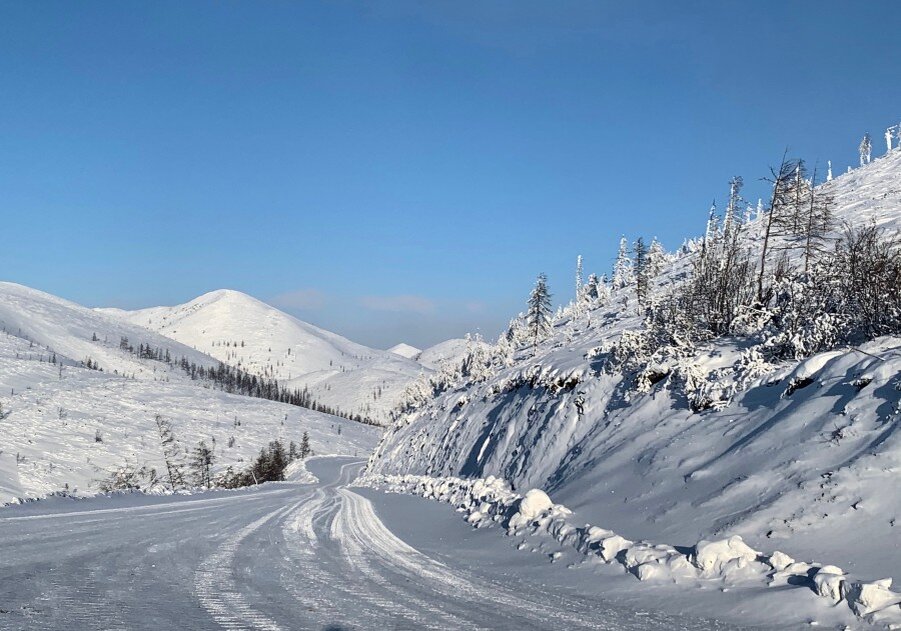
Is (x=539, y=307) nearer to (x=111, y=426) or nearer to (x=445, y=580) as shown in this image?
(x=445, y=580)

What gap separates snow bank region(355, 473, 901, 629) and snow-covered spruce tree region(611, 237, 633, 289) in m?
97.8

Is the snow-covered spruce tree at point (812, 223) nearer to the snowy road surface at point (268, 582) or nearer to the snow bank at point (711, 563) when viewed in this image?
the snow bank at point (711, 563)

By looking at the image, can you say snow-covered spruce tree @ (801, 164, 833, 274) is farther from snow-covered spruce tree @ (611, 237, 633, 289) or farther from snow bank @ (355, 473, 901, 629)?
snow-covered spruce tree @ (611, 237, 633, 289)

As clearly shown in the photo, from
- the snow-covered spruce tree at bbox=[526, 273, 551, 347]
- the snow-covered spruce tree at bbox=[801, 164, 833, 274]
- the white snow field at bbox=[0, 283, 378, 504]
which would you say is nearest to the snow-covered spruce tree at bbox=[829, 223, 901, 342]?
the snow-covered spruce tree at bbox=[801, 164, 833, 274]

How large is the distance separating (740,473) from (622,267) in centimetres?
10569

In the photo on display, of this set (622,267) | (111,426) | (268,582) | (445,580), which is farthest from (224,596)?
(111,426)

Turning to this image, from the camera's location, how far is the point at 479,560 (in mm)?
9016

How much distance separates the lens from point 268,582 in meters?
6.98

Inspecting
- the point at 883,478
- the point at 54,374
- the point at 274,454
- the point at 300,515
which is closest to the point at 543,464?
the point at 300,515

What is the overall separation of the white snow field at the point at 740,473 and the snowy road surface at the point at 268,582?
119 cm

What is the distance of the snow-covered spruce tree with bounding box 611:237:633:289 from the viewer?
106 metres

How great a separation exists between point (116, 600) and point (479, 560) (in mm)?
4986

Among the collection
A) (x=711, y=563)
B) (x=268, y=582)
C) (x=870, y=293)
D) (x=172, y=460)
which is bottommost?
(x=172, y=460)

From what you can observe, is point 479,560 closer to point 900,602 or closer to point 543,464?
point 900,602
